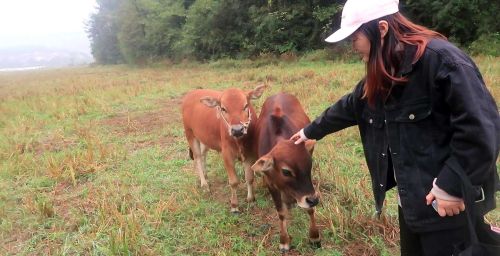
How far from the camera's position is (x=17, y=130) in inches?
411

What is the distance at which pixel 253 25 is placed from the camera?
2634 cm

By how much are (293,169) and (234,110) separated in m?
1.47

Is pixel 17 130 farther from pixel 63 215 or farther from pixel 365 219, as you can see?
pixel 365 219

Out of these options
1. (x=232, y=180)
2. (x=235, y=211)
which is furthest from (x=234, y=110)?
(x=235, y=211)

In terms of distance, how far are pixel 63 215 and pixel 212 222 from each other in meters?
1.87

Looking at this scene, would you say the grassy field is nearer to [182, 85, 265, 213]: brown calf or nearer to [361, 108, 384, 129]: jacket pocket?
[182, 85, 265, 213]: brown calf

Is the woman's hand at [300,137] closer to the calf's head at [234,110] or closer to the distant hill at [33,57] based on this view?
the calf's head at [234,110]

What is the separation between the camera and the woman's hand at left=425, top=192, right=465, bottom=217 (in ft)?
6.45

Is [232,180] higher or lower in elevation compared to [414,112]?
lower

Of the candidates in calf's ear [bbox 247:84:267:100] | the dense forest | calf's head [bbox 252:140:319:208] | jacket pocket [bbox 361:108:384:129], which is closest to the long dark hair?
jacket pocket [bbox 361:108:384:129]

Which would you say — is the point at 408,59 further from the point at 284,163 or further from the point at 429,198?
the point at 284,163

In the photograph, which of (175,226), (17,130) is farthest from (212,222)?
(17,130)

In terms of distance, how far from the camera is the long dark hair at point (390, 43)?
204 cm

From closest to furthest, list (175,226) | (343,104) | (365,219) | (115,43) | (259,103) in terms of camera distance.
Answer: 1. (343,104)
2. (365,219)
3. (175,226)
4. (259,103)
5. (115,43)
